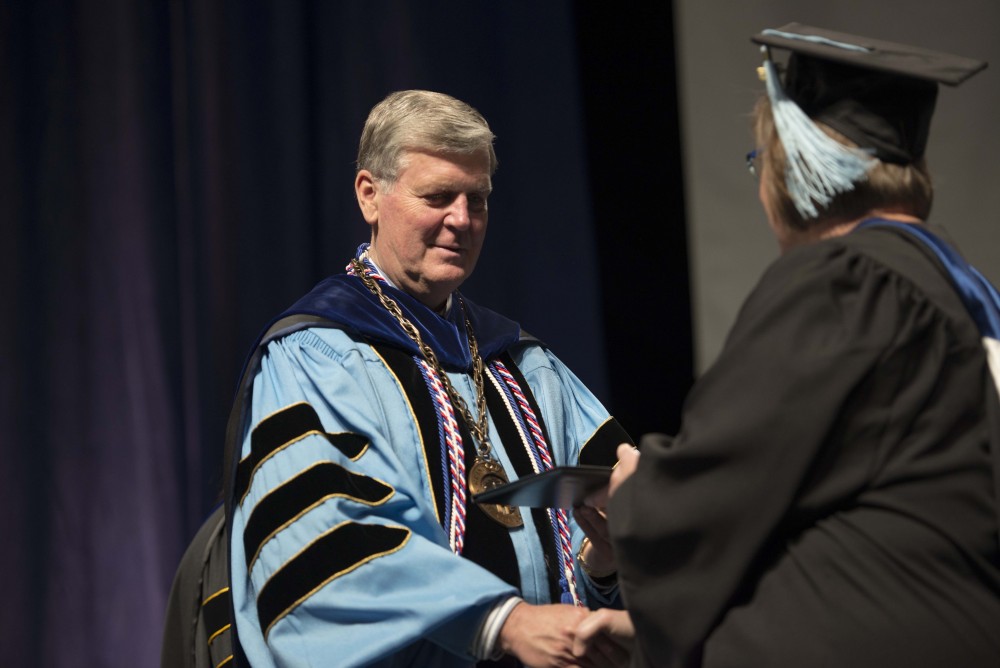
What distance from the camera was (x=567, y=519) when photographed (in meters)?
2.54

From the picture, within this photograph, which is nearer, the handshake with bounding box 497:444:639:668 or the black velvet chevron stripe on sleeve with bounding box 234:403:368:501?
the handshake with bounding box 497:444:639:668

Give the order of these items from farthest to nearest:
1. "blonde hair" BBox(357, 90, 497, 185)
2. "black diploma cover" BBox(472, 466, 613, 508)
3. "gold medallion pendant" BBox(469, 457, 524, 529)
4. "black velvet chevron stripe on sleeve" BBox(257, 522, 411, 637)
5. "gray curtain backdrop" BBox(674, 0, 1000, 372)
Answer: "gray curtain backdrop" BBox(674, 0, 1000, 372) < "blonde hair" BBox(357, 90, 497, 185) < "gold medallion pendant" BBox(469, 457, 524, 529) < "black velvet chevron stripe on sleeve" BBox(257, 522, 411, 637) < "black diploma cover" BBox(472, 466, 613, 508)

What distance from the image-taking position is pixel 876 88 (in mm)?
1556

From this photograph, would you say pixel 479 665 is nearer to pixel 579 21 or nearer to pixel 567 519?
pixel 567 519

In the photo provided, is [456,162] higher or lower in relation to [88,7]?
lower

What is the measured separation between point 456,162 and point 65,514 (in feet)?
5.89

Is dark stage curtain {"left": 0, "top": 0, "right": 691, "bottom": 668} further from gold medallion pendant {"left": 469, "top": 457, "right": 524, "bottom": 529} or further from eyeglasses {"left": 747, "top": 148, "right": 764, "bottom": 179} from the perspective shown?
eyeglasses {"left": 747, "top": 148, "right": 764, "bottom": 179}

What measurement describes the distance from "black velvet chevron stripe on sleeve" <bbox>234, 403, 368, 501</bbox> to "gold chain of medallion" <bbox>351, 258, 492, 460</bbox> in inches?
10.9

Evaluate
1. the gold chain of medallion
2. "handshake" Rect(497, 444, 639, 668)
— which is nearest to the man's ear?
the gold chain of medallion

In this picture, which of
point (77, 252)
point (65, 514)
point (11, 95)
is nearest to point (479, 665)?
point (65, 514)

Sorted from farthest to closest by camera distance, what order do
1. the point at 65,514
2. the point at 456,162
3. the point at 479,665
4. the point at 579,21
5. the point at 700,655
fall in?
the point at 579,21, the point at 65,514, the point at 456,162, the point at 479,665, the point at 700,655

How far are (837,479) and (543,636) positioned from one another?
0.72 m

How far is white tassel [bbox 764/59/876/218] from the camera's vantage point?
4.98 feet

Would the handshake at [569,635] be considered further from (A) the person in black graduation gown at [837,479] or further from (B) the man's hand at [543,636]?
(A) the person in black graduation gown at [837,479]
